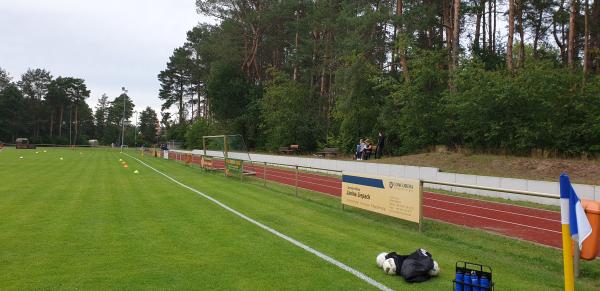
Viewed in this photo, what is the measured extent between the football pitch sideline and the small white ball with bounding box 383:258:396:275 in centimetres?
10

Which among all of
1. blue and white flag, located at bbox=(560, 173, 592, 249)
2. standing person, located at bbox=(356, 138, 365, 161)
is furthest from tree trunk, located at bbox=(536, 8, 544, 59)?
blue and white flag, located at bbox=(560, 173, 592, 249)

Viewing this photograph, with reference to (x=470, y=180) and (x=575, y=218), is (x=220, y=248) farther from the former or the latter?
(x=470, y=180)

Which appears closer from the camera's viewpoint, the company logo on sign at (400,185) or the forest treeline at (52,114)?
the company logo on sign at (400,185)

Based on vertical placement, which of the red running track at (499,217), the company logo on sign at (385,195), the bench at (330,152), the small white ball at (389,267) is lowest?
the red running track at (499,217)

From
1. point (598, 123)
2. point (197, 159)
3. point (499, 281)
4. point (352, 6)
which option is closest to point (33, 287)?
point (499, 281)

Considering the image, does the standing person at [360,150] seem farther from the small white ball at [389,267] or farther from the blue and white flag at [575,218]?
the blue and white flag at [575,218]

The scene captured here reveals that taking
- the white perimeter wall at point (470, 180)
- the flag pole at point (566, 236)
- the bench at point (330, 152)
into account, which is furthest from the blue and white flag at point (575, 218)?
the bench at point (330, 152)

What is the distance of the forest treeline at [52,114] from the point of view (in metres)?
103

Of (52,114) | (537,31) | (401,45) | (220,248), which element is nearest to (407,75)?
(401,45)

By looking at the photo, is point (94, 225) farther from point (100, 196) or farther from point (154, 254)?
point (100, 196)

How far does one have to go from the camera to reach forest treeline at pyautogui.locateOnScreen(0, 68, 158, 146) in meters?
103

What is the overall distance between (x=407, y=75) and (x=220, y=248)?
22019 mm

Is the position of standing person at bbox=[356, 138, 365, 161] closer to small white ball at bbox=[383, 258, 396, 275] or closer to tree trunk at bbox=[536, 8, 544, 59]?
tree trunk at bbox=[536, 8, 544, 59]

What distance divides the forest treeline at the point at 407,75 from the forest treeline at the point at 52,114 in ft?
187
